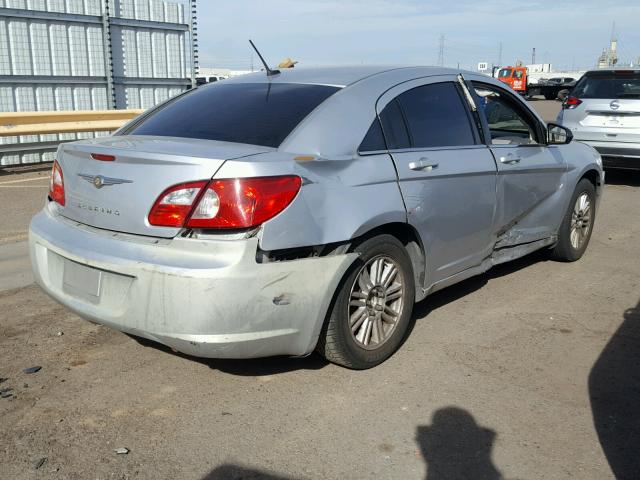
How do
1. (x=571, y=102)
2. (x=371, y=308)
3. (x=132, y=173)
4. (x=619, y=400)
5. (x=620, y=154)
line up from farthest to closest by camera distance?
1. (x=571, y=102)
2. (x=620, y=154)
3. (x=371, y=308)
4. (x=619, y=400)
5. (x=132, y=173)

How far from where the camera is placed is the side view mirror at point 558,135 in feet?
18.0

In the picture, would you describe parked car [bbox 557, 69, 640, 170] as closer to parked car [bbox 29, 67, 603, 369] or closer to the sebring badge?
parked car [bbox 29, 67, 603, 369]

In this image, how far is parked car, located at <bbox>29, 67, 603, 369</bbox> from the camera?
3.07 meters

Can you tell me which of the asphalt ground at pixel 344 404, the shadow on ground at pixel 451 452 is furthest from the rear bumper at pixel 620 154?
the shadow on ground at pixel 451 452

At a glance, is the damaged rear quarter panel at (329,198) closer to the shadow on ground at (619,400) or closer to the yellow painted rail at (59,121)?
the shadow on ground at (619,400)

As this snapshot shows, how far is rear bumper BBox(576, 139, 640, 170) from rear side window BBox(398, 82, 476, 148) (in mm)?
6205

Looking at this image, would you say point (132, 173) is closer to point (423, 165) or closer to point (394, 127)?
point (394, 127)

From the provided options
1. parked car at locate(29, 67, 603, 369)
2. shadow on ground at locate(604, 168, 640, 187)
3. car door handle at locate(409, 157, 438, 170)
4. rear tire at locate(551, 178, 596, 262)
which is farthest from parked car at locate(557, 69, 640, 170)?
car door handle at locate(409, 157, 438, 170)

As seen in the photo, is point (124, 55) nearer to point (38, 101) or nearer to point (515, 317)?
point (38, 101)

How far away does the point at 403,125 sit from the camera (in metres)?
4.00

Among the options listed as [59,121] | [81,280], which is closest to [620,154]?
[81,280]

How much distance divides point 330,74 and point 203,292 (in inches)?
71.4

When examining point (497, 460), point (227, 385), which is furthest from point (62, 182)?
point (497, 460)

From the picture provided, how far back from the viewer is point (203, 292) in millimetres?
3008
